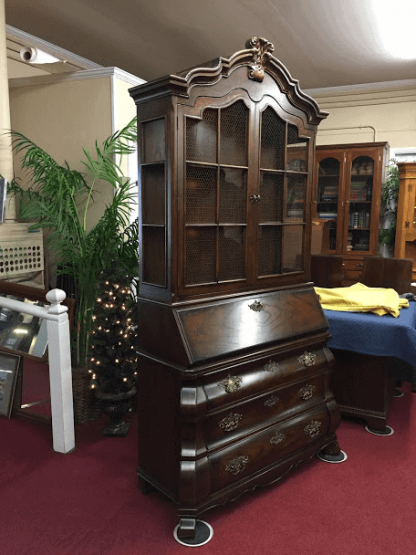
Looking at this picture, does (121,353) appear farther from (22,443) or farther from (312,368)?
(312,368)

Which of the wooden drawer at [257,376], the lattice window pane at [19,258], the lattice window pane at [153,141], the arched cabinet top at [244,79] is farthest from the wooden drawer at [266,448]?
the lattice window pane at [19,258]

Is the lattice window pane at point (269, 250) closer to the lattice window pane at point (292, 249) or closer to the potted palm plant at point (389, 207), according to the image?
the lattice window pane at point (292, 249)

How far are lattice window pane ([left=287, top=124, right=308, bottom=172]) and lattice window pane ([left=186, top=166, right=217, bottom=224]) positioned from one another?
51 centimetres

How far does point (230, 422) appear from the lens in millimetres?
2008

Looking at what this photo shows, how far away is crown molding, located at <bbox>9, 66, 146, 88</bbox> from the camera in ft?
11.4

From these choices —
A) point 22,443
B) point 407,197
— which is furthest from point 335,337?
point 407,197

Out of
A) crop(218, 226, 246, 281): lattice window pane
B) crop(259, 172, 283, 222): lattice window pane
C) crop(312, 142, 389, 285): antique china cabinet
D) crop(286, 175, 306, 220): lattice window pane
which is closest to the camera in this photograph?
crop(218, 226, 246, 281): lattice window pane

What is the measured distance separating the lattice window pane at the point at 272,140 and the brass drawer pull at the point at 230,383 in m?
1.04

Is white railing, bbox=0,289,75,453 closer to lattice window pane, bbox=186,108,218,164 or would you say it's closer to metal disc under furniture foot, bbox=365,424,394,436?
lattice window pane, bbox=186,108,218,164

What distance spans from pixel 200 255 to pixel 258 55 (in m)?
0.94

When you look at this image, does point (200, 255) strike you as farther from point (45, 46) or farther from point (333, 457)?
point (45, 46)

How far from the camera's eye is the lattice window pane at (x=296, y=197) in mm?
2344

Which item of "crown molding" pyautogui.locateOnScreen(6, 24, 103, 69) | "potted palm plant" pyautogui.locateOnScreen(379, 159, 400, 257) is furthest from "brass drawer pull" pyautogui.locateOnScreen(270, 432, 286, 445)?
"crown molding" pyautogui.locateOnScreen(6, 24, 103, 69)

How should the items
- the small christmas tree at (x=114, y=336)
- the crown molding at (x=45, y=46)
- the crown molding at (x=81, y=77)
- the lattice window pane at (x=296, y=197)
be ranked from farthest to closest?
the crown molding at (x=45, y=46) < the crown molding at (x=81, y=77) < the small christmas tree at (x=114, y=336) < the lattice window pane at (x=296, y=197)
